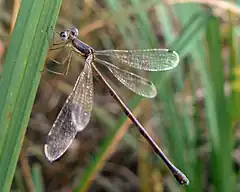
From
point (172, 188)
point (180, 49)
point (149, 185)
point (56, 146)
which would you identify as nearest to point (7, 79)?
point (56, 146)

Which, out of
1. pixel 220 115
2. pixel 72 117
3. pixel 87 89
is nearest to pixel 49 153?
pixel 72 117

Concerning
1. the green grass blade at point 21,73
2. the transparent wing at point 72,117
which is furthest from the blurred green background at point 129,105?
the transparent wing at point 72,117

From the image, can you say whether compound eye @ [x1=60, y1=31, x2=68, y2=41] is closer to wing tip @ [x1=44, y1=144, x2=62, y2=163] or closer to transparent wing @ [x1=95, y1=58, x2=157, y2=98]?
transparent wing @ [x1=95, y1=58, x2=157, y2=98]

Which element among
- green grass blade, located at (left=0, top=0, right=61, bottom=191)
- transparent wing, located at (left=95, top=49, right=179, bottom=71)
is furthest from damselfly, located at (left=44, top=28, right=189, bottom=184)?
green grass blade, located at (left=0, top=0, right=61, bottom=191)

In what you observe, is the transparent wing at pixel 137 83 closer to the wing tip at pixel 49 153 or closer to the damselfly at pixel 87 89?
the damselfly at pixel 87 89

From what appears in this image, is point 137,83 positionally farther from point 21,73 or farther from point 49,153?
point 21,73

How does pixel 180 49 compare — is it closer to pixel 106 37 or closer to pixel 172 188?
pixel 172 188
